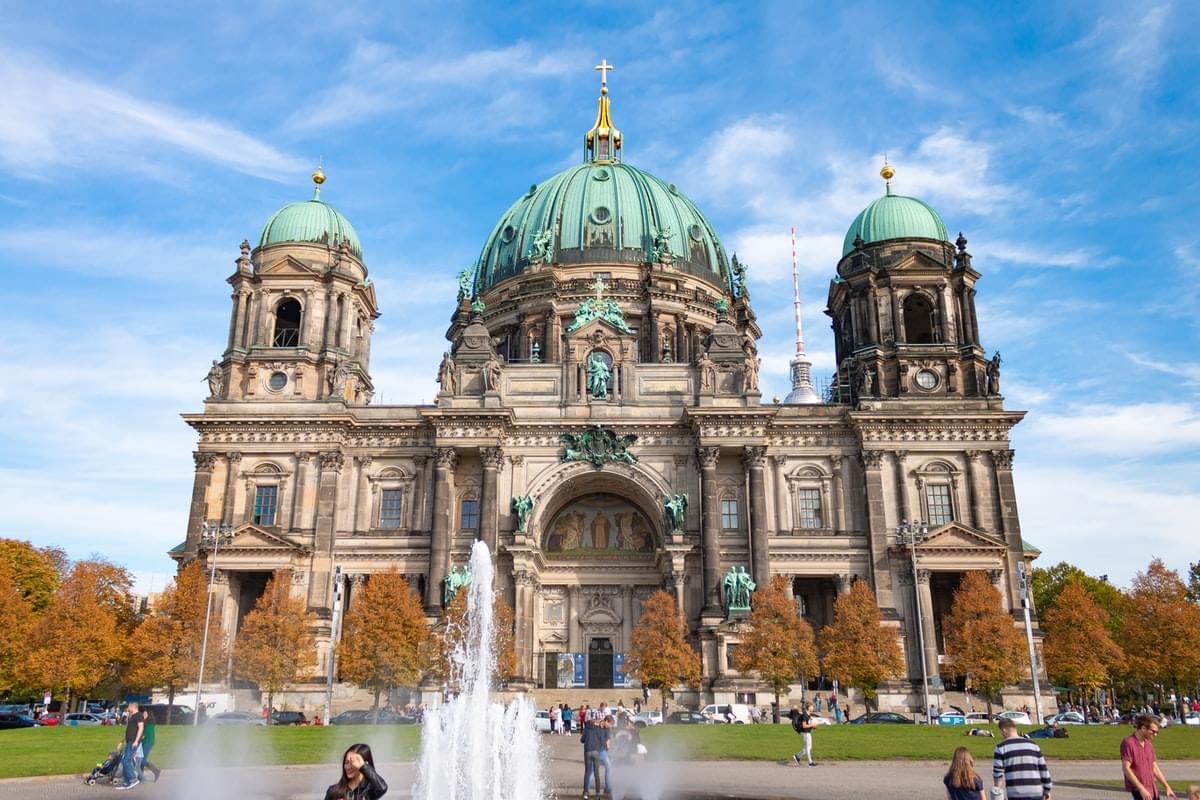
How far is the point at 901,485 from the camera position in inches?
2200

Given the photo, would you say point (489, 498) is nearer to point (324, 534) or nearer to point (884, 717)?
point (324, 534)

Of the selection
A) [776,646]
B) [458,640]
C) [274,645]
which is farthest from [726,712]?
[274,645]

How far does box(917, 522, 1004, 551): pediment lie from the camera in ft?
176

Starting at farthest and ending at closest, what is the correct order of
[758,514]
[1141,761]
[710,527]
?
[758,514], [710,527], [1141,761]

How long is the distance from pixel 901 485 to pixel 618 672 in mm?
19526

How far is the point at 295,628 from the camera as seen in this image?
49.4 meters

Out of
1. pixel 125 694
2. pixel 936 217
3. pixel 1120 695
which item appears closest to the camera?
pixel 936 217

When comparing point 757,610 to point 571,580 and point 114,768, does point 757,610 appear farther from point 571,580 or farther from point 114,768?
point 114,768

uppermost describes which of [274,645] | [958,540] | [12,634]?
[958,540]

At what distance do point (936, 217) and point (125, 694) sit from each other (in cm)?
6778

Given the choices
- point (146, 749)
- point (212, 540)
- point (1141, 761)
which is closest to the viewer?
point (1141, 761)

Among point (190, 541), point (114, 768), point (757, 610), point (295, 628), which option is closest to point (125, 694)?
point (190, 541)

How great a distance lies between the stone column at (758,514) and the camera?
5352cm

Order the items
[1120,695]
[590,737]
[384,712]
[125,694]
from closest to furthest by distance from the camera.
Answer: [590,737] < [384,712] < [125,694] < [1120,695]
